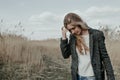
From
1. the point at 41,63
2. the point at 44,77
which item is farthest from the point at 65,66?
the point at 44,77

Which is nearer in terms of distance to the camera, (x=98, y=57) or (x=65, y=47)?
(x=98, y=57)

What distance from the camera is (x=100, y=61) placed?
3785 millimetres

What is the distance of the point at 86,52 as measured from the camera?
3773mm

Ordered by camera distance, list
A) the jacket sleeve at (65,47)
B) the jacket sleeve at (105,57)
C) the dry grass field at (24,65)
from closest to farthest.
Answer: the jacket sleeve at (105,57) < the jacket sleeve at (65,47) < the dry grass field at (24,65)

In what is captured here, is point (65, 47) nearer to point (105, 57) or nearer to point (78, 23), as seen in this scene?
point (78, 23)

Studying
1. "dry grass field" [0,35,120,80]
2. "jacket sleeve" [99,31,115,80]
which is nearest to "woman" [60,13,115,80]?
"jacket sleeve" [99,31,115,80]

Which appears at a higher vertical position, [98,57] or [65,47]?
[65,47]

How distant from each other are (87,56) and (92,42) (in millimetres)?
163

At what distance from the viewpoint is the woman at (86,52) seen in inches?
147

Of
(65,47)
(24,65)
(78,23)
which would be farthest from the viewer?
(24,65)

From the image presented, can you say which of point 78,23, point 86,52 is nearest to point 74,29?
point 78,23

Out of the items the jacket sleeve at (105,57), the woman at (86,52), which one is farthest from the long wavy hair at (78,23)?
the jacket sleeve at (105,57)

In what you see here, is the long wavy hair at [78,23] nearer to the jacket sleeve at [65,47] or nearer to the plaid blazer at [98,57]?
the plaid blazer at [98,57]

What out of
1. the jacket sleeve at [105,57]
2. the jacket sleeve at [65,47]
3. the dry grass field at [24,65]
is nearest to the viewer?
the jacket sleeve at [105,57]
